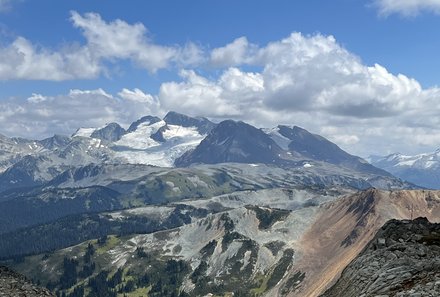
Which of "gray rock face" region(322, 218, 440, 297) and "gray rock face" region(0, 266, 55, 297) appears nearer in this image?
"gray rock face" region(322, 218, 440, 297)

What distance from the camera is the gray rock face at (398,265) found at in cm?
3816

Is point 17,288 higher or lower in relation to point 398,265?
lower

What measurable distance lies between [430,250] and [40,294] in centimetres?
4561

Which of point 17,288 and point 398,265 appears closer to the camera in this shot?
point 398,265

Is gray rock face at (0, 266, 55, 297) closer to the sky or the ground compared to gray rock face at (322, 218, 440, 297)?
closer to the ground

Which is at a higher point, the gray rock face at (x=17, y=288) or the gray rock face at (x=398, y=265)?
the gray rock face at (x=398, y=265)

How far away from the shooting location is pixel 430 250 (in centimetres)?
5084

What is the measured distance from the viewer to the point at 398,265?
156 feet

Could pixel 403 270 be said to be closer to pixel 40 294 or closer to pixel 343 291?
pixel 343 291

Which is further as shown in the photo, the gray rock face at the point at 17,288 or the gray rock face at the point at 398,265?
the gray rock face at the point at 17,288

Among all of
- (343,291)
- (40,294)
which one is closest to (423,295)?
(343,291)

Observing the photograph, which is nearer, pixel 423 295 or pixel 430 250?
pixel 423 295

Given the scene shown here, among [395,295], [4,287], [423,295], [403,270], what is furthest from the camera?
[4,287]

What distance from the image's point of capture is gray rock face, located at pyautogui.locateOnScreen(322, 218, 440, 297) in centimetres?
3816
